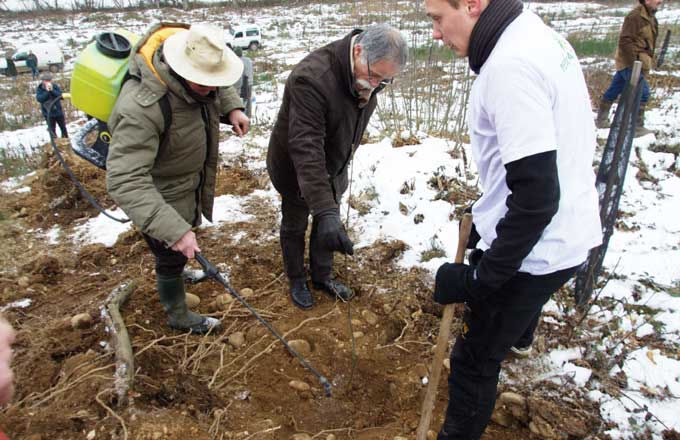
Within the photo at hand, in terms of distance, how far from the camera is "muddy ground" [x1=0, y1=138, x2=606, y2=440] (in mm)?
2037

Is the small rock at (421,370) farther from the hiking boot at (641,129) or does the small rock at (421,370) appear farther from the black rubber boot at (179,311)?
the hiking boot at (641,129)

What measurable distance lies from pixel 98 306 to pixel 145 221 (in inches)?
53.9

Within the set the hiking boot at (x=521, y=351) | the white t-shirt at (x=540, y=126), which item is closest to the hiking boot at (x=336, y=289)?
the hiking boot at (x=521, y=351)

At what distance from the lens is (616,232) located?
360cm

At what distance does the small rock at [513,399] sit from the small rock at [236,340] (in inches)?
59.6

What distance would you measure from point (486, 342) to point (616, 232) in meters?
2.66

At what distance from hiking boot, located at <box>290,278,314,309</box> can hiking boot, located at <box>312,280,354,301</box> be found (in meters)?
0.12

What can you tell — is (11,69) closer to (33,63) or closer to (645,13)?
(33,63)

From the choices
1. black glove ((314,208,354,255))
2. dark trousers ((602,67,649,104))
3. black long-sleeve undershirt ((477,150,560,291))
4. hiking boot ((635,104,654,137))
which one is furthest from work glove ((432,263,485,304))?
hiking boot ((635,104,654,137))

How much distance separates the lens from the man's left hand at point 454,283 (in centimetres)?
154

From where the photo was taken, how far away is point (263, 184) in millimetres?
4680

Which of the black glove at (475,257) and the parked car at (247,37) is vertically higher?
the black glove at (475,257)

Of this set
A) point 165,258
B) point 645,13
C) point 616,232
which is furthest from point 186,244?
point 645,13

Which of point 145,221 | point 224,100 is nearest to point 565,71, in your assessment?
point 145,221
